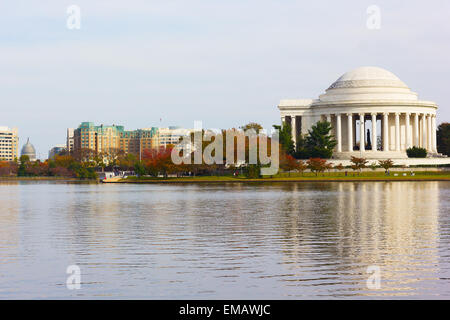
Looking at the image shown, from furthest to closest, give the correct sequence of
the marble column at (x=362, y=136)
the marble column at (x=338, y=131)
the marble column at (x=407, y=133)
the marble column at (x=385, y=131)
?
the marble column at (x=338, y=131) < the marble column at (x=407, y=133) < the marble column at (x=385, y=131) < the marble column at (x=362, y=136)

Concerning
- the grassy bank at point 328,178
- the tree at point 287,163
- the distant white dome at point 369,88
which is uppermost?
the distant white dome at point 369,88

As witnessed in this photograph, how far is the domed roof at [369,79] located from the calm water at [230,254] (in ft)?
292

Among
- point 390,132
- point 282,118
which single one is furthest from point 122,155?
point 390,132

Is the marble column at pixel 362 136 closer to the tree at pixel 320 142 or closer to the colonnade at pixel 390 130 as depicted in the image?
the colonnade at pixel 390 130

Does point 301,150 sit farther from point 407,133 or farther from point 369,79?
point 407,133

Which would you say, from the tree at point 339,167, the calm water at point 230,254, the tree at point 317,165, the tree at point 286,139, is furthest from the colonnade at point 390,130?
the calm water at point 230,254

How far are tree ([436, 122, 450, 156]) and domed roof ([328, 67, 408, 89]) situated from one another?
1323 cm

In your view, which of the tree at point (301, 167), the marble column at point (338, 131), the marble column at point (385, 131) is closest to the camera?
the tree at point (301, 167)

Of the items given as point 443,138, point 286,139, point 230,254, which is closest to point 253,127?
point 286,139

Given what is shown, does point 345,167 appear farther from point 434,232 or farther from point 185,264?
point 185,264

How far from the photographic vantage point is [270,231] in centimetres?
2719

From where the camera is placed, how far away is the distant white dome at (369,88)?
121812 mm

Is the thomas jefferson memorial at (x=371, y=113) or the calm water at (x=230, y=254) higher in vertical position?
the thomas jefferson memorial at (x=371, y=113)
